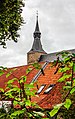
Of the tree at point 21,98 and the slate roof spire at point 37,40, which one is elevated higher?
the tree at point 21,98

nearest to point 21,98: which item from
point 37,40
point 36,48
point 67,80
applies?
point 67,80

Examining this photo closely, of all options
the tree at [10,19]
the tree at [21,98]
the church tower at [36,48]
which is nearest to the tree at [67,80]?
the tree at [21,98]

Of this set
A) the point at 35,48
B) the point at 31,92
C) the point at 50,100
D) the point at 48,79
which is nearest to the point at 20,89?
the point at 31,92

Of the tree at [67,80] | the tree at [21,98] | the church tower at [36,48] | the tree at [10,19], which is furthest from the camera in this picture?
the church tower at [36,48]

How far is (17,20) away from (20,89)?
21.5 meters

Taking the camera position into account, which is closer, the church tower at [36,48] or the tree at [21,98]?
the tree at [21,98]

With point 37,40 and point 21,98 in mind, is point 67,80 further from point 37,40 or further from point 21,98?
point 37,40

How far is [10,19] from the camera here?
22875 millimetres

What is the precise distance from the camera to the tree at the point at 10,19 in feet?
73.6

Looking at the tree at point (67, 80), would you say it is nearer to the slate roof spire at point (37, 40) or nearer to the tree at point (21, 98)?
the tree at point (21, 98)

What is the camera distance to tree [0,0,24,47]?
22.4 m

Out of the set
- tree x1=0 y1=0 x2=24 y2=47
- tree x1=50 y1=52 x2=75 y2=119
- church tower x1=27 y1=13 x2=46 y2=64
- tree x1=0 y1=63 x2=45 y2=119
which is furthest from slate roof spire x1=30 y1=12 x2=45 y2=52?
tree x1=50 y1=52 x2=75 y2=119

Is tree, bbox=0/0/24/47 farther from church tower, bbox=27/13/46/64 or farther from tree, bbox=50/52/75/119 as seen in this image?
church tower, bbox=27/13/46/64

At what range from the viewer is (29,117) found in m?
2.19
